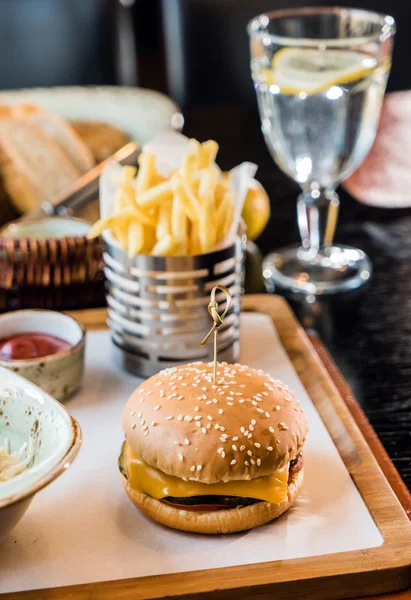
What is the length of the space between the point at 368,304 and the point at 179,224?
2.23 ft

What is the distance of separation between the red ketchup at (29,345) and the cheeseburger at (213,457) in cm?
38

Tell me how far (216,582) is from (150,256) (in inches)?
27.6

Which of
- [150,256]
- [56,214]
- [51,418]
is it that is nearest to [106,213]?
[150,256]

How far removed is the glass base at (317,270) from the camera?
2172 mm

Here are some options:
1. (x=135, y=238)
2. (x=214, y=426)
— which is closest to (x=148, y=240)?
(x=135, y=238)

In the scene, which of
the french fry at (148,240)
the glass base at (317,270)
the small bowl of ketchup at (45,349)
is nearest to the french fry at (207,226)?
the french fry at (148,240)

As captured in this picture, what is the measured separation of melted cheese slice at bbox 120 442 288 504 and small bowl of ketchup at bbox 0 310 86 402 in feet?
1.29

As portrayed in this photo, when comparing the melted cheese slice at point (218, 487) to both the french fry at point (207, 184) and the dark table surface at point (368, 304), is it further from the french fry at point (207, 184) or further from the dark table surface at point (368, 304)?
the french fry at point (207, 184)

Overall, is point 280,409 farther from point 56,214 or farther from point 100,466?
point 56,214

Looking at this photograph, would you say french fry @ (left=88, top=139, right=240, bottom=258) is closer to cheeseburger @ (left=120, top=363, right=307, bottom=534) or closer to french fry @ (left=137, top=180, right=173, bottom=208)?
french fry @ (left=137, top=180, right=173, bottom=208)

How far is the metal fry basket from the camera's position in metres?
1.66

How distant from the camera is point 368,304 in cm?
209

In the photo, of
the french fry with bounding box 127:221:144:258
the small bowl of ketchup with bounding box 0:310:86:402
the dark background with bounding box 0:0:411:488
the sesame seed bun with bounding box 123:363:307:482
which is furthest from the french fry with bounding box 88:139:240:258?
the dark background with bounding box 0:0:411:488

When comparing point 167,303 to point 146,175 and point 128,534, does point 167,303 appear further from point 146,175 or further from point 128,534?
point 128,534
